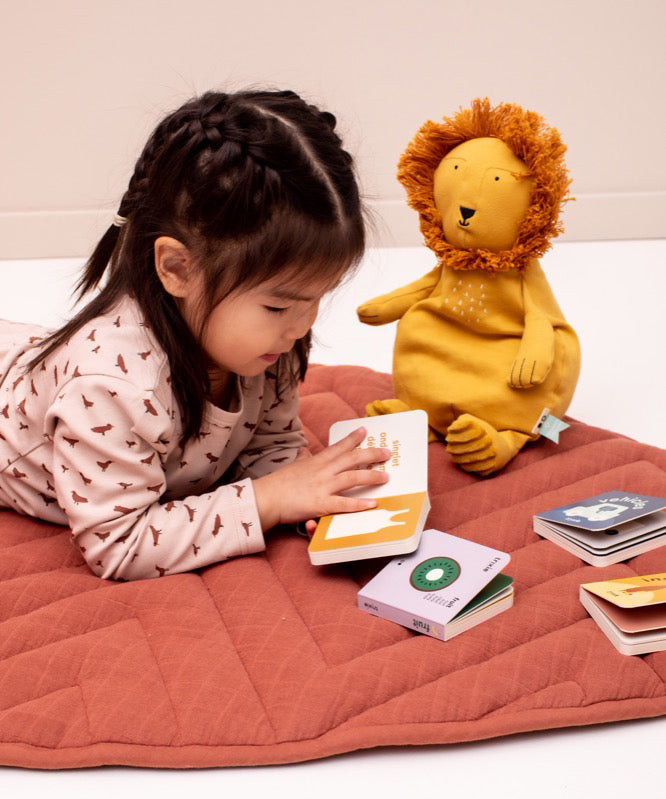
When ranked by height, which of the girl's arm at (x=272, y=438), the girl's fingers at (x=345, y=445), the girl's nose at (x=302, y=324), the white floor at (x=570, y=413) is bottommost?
the white floor at (x=570, y=413)

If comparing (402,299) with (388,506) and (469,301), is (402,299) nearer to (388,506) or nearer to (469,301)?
(469,301)

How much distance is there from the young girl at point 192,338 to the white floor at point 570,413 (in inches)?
12.2

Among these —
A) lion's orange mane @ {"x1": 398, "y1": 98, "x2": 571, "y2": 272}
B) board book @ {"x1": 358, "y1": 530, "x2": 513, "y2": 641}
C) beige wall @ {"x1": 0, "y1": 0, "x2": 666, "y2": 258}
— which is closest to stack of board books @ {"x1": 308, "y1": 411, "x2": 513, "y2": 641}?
board book @ {"x1": 358, "y1": 530, "x2": 513, "y2": 641}

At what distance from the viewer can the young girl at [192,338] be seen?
42.8 inches

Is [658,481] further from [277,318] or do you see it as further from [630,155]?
[630,155]

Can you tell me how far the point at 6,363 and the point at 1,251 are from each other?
1.56 metres

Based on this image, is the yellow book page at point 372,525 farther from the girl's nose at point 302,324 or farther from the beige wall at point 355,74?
the beige wall at point 355,74

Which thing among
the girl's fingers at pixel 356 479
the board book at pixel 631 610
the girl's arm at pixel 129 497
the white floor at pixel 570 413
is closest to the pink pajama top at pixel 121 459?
the girl's arm at pixel 129 497

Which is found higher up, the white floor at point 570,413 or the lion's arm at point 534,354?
the lion's arm at point 534,354

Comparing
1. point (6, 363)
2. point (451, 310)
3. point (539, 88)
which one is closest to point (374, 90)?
point (539, 88)

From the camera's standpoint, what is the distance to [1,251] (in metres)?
2.80

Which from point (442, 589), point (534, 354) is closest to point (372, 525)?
point (442, 589)

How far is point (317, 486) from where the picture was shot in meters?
1.22

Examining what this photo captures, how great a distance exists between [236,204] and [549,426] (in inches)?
22.9
